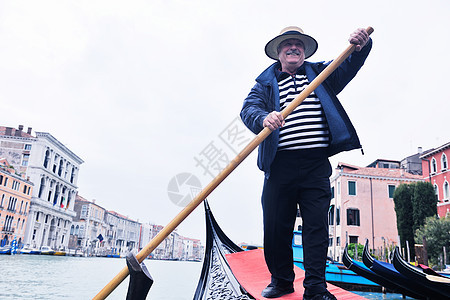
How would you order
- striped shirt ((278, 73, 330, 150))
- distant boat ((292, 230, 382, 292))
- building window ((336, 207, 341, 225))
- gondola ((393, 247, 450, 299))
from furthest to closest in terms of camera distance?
building window ((336, 207, 341, 225)) < distant boat ((292, 230, 382, 292)) < gondola ((393, 247, 450, 299)) < striped shirt ((278, 73, 330, 150))

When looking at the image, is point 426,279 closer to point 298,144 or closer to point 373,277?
point 373,277

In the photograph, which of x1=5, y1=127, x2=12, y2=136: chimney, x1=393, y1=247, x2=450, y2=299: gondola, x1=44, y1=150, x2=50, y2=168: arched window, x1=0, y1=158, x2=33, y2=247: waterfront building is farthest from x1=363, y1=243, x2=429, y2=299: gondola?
x1=5, y1=127, x2=12, y2=136: chimney

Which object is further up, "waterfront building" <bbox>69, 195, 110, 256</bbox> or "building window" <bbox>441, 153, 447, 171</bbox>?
"building window" <bbox>441, 153, 447, 171</bbox>

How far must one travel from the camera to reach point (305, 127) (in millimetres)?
1299

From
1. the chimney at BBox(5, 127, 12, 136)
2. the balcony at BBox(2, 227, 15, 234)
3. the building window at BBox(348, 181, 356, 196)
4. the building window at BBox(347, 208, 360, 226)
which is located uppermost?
the chimney at BBox(5, 127, 12, 136)

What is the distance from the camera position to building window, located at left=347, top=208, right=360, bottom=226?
Result: 15.9 meters

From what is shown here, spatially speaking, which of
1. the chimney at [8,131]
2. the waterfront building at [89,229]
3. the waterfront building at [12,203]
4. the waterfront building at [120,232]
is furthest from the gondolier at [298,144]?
the waterfront building at [120,232]

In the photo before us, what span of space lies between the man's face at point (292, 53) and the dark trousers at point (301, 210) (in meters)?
0.35

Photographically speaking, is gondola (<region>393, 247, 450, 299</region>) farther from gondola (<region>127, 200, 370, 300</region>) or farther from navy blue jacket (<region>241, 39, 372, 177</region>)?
navy blue jacket (<region>241, 39, 372, 177</region>)

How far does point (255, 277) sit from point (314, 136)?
0.75 m

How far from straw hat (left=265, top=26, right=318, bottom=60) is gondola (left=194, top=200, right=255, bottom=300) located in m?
0.97

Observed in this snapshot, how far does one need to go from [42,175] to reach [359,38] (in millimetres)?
29638

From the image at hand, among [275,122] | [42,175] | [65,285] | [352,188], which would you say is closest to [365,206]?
[352,188]

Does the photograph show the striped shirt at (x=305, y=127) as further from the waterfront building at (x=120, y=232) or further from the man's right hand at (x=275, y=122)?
the waterfront building at (x=120, y=232)
